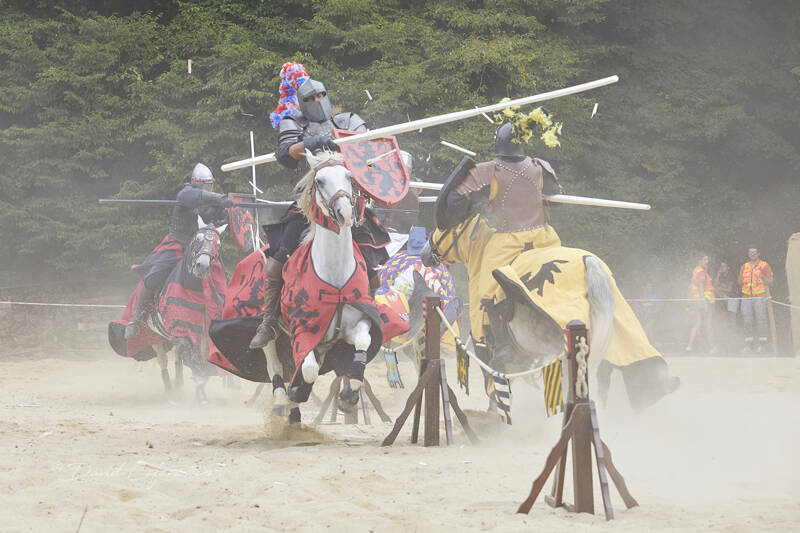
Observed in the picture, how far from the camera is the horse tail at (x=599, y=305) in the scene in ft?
19.0

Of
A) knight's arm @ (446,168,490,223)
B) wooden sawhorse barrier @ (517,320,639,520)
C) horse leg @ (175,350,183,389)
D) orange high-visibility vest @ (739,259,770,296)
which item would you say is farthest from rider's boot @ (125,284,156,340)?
orange high-visibility vest @ (739,259,770,296)

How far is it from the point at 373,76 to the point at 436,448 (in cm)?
1128

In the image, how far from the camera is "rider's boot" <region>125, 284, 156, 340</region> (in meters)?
9.59

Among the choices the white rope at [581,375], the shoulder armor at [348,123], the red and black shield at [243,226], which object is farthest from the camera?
the red and black shield at [243,226]

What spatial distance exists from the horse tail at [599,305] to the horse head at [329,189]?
1582 mm

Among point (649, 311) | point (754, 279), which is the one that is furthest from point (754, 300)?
point (649, 311)

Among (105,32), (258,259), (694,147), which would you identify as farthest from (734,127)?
(258,259)

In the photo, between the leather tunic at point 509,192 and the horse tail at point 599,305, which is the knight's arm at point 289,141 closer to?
the leather tunic at point 509,192

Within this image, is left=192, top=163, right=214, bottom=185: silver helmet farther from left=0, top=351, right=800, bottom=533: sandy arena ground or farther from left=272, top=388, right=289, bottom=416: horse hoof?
left=272, top=388, right=289, bottom=416: horse hoof

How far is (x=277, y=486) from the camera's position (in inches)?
178

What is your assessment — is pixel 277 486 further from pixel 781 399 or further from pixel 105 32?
pixel 105 32

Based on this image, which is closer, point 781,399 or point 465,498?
point 465,498

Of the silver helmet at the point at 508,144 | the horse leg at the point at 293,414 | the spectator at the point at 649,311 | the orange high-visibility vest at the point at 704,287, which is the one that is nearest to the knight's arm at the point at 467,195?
the silver helmet at the point at 508,144

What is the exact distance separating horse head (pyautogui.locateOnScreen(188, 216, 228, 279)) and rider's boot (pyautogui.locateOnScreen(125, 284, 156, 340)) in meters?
0.72
